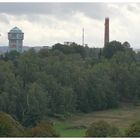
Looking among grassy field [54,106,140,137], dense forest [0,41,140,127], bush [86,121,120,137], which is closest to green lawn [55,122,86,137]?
grassy field [54,106,140,137]

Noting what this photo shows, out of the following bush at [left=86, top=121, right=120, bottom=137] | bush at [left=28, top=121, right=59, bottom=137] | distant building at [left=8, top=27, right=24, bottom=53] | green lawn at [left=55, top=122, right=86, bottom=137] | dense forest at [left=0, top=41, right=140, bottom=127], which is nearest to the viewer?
bush at [left=28, top=121, right=59, bottom=137]

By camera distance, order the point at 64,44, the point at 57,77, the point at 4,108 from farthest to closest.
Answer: the point at 64,44 < the point at 57,77 < the point at 4,108

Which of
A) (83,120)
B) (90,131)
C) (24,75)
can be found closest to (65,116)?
(83,120)

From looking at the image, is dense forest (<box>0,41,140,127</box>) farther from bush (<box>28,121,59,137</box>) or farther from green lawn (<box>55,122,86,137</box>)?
bush (<box>28,121,59,137</box>)

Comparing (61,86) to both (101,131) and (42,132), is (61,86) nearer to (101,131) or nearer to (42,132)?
(101,131)

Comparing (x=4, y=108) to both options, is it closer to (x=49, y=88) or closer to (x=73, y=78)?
(x=49, y=88)

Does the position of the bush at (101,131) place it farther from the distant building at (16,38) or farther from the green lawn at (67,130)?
the distant building at (16,38)

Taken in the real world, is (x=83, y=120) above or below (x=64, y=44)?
below
